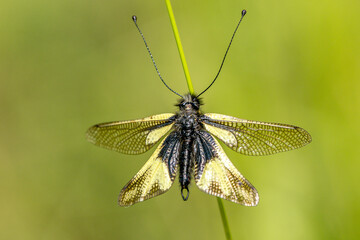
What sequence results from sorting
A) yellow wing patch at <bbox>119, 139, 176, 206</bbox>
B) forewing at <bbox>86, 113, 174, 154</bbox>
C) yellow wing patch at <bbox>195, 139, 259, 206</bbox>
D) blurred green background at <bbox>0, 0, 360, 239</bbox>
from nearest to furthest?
yellow wing patch at <bbox>195, 139, 259, 206</bbox>
yellow wing patch at <bbox>119, 139, 176, 206</bbox>
forewing at <bbox>86, 113, 174, 154</bbox>
blurred green background at <bbox>0, 0, 360, 239</bbox>

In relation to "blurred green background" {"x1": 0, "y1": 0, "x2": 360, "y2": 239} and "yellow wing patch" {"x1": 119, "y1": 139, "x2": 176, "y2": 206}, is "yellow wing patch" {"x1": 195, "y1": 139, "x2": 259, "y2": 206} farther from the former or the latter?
"blurred green background" {"x1": 0, "y1": 0, "x2": 360, "y2": 239}

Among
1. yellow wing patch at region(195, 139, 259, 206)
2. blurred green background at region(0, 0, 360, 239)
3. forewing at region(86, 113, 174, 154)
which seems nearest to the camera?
yellow wing patch at region(195, 139, 259, 206)

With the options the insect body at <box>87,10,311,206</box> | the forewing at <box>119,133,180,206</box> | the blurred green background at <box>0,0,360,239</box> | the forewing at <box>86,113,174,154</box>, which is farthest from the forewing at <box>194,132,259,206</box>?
the blurred green background at <box>0,0,360,239</box>

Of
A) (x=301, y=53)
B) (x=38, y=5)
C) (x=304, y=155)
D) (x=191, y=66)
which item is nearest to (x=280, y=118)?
(x=304, y=155)

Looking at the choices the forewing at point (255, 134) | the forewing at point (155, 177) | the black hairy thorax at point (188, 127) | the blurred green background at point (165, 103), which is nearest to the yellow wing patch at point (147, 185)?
the forewing at point (155, 177)

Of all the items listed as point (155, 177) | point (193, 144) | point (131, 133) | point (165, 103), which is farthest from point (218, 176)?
point (165, 103)

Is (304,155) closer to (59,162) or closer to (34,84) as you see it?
(59,162)

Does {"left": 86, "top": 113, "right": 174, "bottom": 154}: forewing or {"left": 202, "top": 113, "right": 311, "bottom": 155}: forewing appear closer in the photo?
{"left": 202, "top": 113, "right": 311, "bottom": 155}: forewing

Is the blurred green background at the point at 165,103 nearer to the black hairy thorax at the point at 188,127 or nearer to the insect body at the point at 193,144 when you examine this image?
the insect body at the point at 193,144
